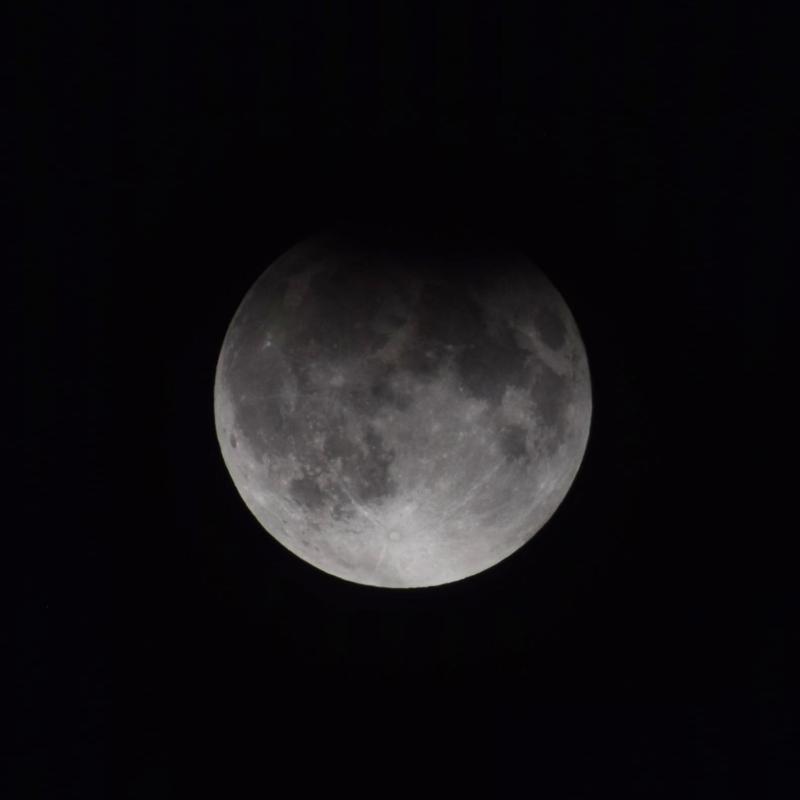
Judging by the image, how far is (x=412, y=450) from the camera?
348 centimetres

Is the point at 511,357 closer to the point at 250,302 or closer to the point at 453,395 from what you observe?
the point at 453,395

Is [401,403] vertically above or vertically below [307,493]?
above

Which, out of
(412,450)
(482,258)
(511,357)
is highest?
(482,258)

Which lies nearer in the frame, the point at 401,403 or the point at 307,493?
the point at 401,403

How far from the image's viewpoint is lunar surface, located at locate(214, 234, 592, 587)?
3477 mm

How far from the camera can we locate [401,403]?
11.3 feet

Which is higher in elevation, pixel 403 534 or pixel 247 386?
pixel 247 386

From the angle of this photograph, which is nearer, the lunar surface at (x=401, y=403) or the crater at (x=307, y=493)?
the lunar surface at (x=401, y=403)

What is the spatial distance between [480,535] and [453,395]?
29.9 inches

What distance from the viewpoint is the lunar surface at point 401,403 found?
3.48 metres

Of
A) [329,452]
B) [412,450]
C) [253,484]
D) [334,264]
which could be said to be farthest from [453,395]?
[253,484]

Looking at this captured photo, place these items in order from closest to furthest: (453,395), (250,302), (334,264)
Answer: (453,395) → (334,264) → (250,302)

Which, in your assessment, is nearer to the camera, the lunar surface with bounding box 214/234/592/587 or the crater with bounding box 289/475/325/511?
the lunar surface with bounding box 214/234/592/587

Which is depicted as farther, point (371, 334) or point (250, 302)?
point (250, 302)
